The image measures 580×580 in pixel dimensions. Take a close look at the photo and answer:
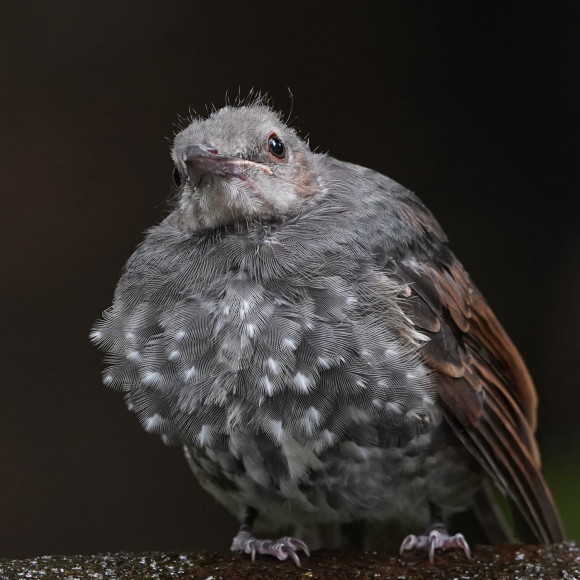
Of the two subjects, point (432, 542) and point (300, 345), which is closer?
point (300, 345)

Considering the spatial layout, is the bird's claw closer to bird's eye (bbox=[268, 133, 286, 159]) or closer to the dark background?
bird's eye (bbox=[268, 133, 286, 159])

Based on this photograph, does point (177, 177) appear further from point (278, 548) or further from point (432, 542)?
point (432, 542)

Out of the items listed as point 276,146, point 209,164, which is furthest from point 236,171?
point 276,146

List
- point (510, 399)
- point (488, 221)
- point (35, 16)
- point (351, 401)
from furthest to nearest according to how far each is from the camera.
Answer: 1. point (488, 221)
2. point (35, 16)
3. point (510, 399)
4. point (351, 401)

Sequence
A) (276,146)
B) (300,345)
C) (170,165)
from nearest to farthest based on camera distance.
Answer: (300,345), (276,146), (170,165)

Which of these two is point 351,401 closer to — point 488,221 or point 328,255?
point 328,255

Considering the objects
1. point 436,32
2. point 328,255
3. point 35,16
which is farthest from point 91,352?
point 328,255

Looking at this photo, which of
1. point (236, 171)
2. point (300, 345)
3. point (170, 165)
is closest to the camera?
point (300, 345)
